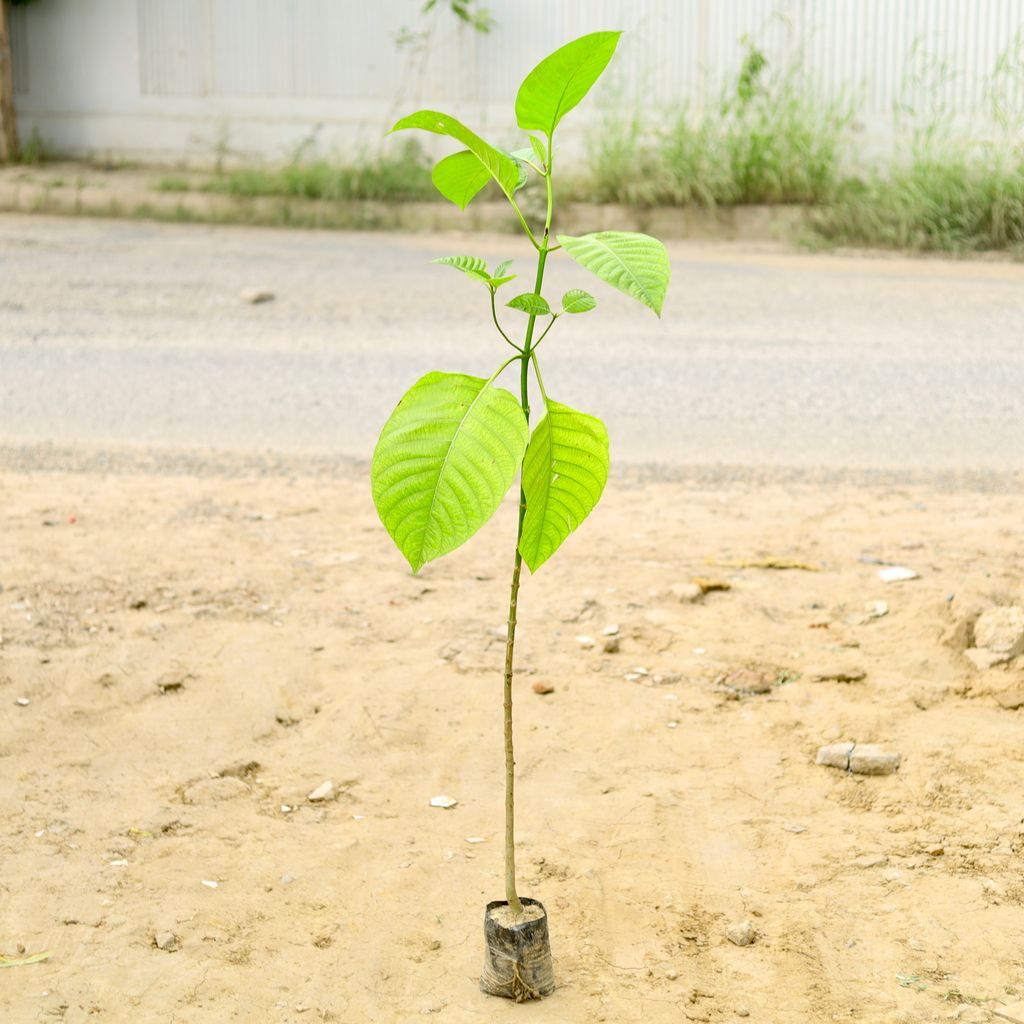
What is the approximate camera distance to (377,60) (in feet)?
41.3

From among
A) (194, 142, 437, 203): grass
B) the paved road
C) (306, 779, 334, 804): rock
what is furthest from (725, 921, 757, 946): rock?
(194, 142, 437, 203): grass

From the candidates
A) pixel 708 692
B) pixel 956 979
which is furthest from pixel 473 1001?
pixel 708 692

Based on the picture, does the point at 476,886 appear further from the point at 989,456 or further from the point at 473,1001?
the point at 989,456

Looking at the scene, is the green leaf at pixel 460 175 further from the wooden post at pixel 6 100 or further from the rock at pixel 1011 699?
the wooden post at pixel 6 100

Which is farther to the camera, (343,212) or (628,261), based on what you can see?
(343,212)

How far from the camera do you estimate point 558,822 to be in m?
2.70

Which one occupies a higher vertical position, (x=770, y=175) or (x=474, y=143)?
(x=474, y=143)

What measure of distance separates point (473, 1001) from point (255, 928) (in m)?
0.43

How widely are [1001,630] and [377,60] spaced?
1051cm

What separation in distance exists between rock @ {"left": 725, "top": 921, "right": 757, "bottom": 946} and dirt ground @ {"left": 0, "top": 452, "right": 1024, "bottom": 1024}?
13mm

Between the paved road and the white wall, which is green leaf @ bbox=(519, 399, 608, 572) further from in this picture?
the white wall

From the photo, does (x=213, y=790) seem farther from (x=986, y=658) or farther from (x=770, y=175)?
(x=770, y=175)

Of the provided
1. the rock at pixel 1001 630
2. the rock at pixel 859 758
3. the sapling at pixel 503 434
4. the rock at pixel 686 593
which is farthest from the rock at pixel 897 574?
the sapling at pixel 503 434

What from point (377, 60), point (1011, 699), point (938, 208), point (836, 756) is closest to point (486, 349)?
point (1011, 699)
